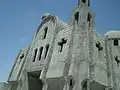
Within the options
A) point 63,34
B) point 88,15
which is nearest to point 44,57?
point 63,34

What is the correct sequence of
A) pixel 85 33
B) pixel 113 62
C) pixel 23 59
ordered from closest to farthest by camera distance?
pixel 85 33 → pixel 113 62 → pixel 23 59

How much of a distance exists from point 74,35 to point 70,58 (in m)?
2.61

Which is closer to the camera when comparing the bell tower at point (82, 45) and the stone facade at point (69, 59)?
the bell tower at point (82, 45)

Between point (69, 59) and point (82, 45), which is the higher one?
point (82, 45)

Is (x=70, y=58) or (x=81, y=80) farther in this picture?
(x=70, y=58)

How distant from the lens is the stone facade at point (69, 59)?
16469mm

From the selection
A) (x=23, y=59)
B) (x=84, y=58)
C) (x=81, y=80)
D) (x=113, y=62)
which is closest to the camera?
(x=81, y=80)

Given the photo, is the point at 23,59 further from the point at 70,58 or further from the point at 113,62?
the point at 113,62

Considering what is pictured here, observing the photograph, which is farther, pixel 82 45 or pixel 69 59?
pixel 82 45

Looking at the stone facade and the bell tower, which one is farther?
the stone facade

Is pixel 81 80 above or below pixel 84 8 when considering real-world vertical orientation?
below

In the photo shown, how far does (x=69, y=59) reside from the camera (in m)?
17.2

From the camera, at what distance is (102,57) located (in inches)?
780

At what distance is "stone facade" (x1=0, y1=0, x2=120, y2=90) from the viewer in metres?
16.5
